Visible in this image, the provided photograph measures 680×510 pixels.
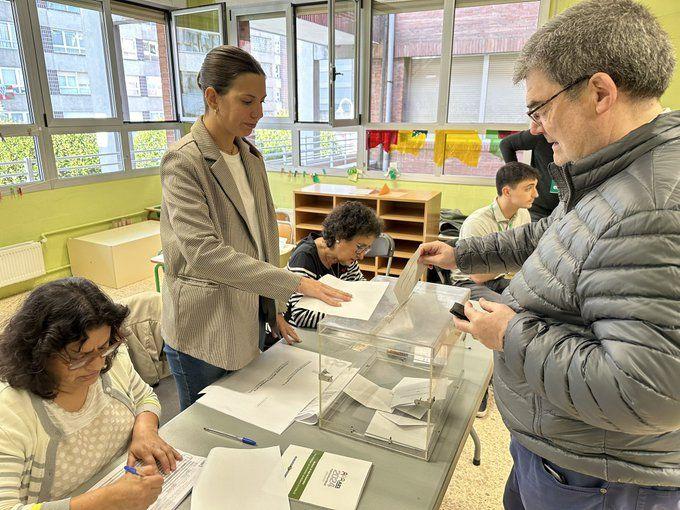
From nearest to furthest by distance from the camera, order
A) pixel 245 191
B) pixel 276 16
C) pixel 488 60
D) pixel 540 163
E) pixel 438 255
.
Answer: pixel 438 255, pixel 245 191, pixel 540 163, pixel 488 60, pixel 276 16

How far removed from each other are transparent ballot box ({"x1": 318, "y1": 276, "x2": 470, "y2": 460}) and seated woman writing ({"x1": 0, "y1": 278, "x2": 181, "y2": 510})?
1.39ft

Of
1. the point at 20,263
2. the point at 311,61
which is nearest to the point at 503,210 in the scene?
the point at 311,61

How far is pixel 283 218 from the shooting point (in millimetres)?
4266

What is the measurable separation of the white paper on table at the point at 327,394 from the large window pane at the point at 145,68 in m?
4.75

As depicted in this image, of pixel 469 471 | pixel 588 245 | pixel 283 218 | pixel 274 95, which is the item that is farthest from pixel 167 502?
pixel 274 95

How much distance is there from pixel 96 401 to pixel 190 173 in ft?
2.07

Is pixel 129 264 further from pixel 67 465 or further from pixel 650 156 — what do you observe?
pixel 650 156

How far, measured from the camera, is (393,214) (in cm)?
408

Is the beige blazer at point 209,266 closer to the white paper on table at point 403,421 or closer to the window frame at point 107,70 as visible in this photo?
Answer: the white paper on table at point 403,421

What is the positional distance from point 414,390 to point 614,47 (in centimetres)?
86

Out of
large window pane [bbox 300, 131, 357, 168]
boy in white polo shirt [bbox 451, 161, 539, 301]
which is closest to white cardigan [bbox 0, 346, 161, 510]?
boy in white polo shirt [bbox 451, 161, 539, 301]

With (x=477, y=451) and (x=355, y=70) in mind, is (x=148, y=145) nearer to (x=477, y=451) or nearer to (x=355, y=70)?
(x=355, y=70)

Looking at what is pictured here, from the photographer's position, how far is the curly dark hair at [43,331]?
37.9 inches

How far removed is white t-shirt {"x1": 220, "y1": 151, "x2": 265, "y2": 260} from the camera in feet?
4.72
